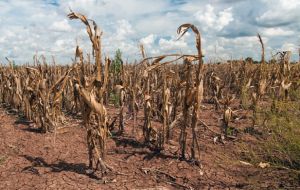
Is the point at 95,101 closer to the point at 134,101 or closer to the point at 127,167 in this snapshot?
the point at 127,167

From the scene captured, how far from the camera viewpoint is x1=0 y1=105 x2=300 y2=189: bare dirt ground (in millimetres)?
3739

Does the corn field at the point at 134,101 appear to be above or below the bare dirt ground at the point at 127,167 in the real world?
above

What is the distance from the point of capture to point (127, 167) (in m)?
4.19

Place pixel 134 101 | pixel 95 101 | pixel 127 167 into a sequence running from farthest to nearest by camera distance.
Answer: pixel 134 101
pixel 127 167
pixel 95 101

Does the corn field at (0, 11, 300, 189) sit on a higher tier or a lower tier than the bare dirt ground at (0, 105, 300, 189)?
higher

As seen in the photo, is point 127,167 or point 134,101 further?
point 134,101

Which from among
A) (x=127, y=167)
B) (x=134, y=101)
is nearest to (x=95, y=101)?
(x=127, y=167)


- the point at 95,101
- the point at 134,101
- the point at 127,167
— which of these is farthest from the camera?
the point at 134,101

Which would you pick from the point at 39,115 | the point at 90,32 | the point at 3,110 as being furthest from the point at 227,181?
the point at 3,110

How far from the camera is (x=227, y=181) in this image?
3877mm

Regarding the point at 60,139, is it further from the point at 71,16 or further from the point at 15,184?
the point at 71,16

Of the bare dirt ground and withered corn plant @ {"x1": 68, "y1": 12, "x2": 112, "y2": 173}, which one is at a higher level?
withered corn plant @ {"x1": 68, "y1": 12, "x2": 112, "y2": 173}

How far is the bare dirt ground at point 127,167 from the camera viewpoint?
12.3 feet

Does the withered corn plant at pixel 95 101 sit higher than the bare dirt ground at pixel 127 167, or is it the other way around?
the withered corn plant at pixel 95 101
